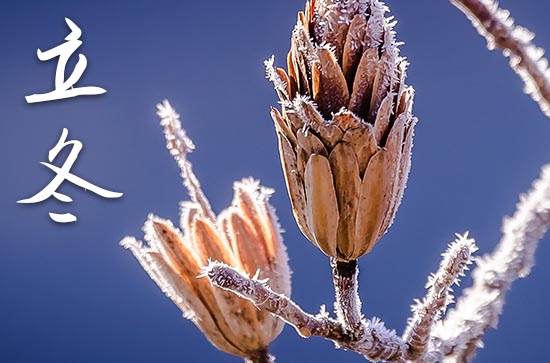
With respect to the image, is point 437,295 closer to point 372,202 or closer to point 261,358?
point 372,202

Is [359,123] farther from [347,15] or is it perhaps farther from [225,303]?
[225,303]

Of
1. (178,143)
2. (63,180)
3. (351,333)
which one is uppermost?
(63,180)

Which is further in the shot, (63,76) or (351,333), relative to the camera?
(63,76)

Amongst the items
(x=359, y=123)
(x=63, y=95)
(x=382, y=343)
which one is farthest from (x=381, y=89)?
(x=63, y=95)

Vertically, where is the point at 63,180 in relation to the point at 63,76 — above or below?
below

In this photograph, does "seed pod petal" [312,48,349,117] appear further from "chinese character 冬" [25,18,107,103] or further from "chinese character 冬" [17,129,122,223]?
"chinese character 冬" [25,18,107,103]

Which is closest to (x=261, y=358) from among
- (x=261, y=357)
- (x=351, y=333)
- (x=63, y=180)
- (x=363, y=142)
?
(x=261, y=357)

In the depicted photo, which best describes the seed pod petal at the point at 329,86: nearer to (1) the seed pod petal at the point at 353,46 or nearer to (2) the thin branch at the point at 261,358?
(1) the seed pod petal at the point at 353,46
